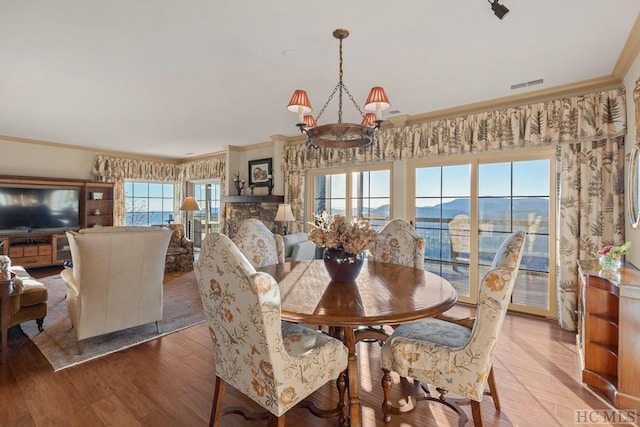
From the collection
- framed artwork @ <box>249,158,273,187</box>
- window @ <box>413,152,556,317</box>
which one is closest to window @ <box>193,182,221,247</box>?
framed artwork @ <box>249,158,273,187</box>

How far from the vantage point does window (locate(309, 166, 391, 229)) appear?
475 centimetres

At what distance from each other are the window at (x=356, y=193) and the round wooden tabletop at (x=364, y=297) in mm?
2465

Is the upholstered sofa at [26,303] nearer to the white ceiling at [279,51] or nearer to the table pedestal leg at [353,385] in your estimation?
the white ceiling at [279,51]

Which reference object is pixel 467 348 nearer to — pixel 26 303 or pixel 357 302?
pixel 357 302

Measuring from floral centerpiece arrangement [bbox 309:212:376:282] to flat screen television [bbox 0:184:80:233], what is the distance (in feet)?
21.6

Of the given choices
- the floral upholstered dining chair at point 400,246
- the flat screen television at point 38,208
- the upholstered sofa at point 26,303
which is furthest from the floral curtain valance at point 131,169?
the floral upholstered dining chair at point 400,246

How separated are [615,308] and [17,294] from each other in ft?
15.3

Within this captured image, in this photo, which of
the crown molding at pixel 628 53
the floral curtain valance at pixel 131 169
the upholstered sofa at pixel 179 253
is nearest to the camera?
the crown molding at pixel 628 53

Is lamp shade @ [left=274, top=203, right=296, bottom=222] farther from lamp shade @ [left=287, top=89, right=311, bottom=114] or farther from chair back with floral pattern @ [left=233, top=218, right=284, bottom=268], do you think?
lamp shade @ [left=287, top=89, right=311, bottom=114]

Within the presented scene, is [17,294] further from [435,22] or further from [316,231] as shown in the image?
[435,22]

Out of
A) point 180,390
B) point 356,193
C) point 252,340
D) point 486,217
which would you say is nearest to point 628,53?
point 486,217

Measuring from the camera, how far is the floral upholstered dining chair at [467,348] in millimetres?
1424

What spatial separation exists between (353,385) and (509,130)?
11.0 ft

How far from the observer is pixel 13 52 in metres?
2.59
